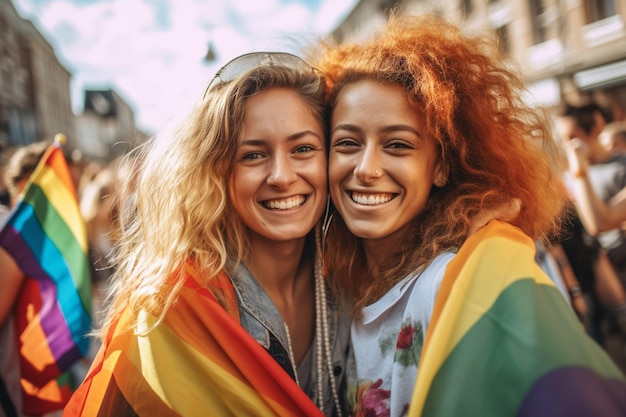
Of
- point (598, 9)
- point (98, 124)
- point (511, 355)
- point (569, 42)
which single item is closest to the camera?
point (511, 355)

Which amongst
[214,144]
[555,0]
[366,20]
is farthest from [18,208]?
[366,20]

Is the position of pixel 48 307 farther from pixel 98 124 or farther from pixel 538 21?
pixel 98 124

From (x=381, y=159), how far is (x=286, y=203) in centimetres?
45

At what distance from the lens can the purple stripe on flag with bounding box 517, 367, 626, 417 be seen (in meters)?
0.99

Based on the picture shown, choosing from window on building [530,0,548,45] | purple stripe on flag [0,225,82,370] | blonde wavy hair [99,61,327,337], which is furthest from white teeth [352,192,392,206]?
window on building [530,0,548,45]

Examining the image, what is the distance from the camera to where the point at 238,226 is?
6.48 ft

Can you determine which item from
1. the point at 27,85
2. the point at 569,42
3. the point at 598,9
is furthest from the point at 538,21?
the point at 27,85

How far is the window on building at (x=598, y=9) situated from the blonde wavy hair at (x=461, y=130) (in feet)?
35.0

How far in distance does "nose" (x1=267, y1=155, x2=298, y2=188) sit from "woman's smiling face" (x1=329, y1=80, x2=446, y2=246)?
0.60ft

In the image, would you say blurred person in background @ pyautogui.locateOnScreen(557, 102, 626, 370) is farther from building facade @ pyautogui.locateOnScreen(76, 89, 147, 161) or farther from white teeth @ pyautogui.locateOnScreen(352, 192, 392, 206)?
building facade @ pyautogui.locateOnScreen(76, 89, 147, 161)

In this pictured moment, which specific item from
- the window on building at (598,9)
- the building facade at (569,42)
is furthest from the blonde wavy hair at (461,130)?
the window on building at (598,9)

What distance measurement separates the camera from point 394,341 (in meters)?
1.53

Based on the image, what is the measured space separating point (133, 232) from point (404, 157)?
1267 mm

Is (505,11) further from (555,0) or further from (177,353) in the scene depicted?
(177,353)
